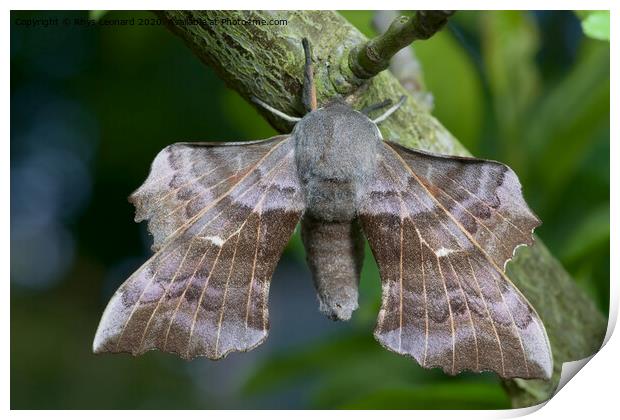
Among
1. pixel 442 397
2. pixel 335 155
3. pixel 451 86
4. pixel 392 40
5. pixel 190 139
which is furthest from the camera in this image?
pixel 190 139

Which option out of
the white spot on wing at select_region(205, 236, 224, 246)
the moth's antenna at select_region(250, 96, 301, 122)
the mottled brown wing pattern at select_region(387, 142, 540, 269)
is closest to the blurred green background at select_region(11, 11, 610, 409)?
the mottled brown wing pattern at select_region(387, 142, 540, 269)

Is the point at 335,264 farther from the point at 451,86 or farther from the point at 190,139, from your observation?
the point at 190,139

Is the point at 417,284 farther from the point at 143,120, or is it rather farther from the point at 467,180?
the point at 143,120

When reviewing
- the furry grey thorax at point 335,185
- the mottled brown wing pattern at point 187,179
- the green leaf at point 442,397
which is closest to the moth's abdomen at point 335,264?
the furry grey thorax at point 335,185

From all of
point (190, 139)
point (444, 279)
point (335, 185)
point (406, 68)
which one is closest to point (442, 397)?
point (444, 279)

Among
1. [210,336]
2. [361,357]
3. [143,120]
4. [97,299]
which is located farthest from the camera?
[97,299]

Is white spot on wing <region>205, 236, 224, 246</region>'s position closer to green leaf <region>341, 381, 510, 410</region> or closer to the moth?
the moth

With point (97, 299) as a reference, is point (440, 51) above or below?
above
